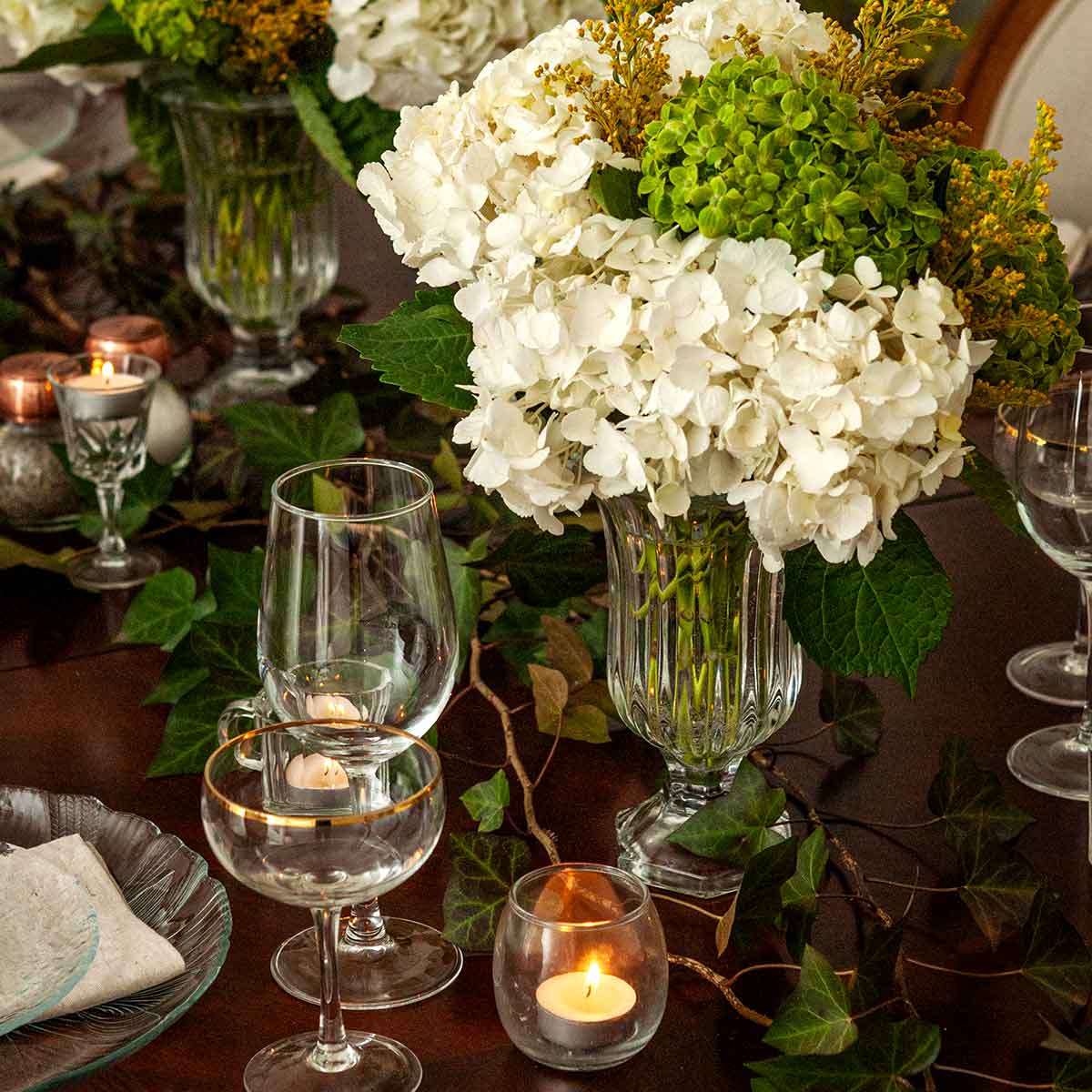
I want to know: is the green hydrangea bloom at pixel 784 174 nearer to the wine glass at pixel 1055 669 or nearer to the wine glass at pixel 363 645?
the wine glass at pixel 363 645

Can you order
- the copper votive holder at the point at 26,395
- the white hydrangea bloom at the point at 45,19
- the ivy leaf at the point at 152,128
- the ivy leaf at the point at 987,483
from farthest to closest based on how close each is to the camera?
the ivy leaf at the point at 152,128 < the white hydrangea bloom at the point at 45,19 < the copper votive holder at the point at 26,395 < the ivy leaf at the point at 987,483

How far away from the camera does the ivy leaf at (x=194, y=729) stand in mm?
1009

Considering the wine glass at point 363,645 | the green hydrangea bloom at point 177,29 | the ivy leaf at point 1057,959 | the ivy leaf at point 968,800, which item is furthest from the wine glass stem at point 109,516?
the ivy leaf at point 1057,959

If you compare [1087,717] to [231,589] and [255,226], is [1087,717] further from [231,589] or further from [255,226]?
[255,226]

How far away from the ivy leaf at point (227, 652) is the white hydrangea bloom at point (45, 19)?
71 cm

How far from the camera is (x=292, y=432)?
4.22ft

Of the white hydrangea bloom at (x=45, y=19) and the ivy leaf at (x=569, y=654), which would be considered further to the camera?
the white hydrangea bloom at (x=45, y=19)

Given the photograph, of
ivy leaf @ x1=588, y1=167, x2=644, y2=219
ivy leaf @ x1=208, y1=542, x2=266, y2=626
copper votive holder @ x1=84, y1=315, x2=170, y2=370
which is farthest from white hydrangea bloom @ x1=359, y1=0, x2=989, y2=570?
copper votive holder @ x1=84, y1=315, x2=170, y2=370

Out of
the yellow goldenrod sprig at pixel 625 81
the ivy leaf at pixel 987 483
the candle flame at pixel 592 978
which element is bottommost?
the candle flame at pixel 592 978

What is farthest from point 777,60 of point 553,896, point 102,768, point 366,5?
point 366,5

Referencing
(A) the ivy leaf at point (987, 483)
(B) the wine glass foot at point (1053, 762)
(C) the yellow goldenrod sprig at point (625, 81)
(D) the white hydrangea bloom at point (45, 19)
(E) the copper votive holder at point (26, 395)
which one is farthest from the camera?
(D) the white hydrangea bloom at point (45, 19)

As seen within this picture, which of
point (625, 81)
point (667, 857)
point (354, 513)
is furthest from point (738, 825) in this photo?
point (625, 81)

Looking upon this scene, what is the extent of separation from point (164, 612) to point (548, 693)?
1.01ft

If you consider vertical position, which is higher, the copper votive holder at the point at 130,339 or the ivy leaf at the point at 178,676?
the copper votive holder at the point at 130,339
